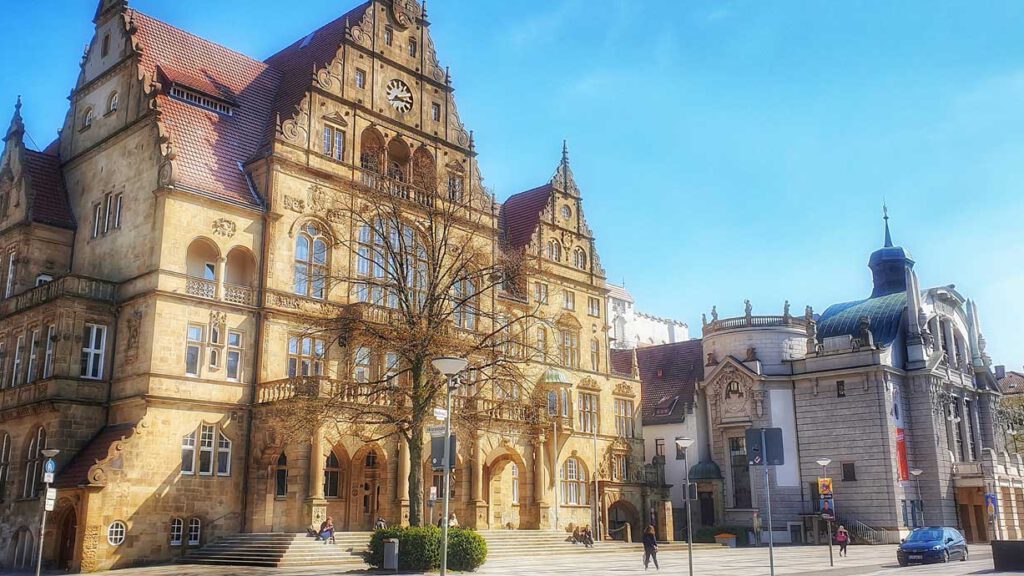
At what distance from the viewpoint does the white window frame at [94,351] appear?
37.0 metres

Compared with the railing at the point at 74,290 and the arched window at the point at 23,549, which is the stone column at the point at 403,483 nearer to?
the railing at the point at 74,290

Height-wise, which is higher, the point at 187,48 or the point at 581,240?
the point at 187,48

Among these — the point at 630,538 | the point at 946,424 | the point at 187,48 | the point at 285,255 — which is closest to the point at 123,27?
the point at 187,48

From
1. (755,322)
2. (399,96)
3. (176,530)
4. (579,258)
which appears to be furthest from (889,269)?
(176,530)

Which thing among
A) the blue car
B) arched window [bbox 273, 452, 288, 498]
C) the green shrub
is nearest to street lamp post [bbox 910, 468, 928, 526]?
the blue car

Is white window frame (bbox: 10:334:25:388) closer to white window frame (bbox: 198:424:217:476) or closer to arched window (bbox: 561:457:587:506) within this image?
white window frame (bbox: 198:424:217:476)

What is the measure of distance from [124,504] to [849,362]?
4522 centimetres

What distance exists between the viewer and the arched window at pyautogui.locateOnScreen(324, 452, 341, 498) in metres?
39.8

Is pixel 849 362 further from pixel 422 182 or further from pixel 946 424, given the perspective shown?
pixel 422 182

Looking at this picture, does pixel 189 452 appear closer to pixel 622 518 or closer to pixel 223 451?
pixel 223 451

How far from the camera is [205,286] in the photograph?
1485 inches

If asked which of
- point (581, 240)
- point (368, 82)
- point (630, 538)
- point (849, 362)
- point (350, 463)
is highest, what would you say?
point (368, 82)

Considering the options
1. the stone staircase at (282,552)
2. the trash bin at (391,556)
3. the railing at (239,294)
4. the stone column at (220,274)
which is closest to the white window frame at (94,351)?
the stone column at (220,274)

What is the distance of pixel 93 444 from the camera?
35.7 m
